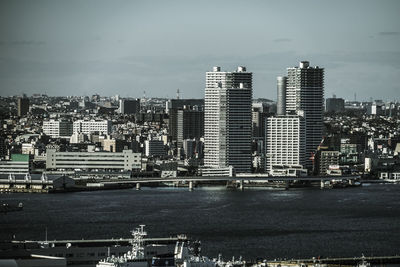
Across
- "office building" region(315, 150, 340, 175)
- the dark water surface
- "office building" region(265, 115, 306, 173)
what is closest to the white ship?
the dark water surface

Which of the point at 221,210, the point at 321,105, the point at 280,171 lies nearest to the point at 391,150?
the point at 321,105

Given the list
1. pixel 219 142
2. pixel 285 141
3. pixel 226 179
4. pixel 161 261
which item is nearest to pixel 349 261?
pixel 161 261

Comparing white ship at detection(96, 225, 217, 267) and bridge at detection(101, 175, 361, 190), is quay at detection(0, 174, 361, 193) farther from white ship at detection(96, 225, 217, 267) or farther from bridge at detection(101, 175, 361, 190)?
white ship at detection(96, 225, 217, 267)

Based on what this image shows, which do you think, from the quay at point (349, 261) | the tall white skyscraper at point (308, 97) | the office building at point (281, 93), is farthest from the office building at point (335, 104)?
the quay at point (349, 261)

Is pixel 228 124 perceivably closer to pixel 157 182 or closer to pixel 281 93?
pixel 157 182

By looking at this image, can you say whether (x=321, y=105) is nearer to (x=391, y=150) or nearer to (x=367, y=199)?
(x=391, y=150)

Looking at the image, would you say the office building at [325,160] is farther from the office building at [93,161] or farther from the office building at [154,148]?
the office building at [154,148]
